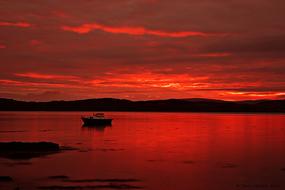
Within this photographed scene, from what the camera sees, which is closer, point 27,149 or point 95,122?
point 27,149

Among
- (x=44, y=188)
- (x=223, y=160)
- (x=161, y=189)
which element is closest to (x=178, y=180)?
(x=161, y=189)

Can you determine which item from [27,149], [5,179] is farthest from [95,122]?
[5,179]

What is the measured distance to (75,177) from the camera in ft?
93.0

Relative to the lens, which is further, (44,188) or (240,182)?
(240,182)

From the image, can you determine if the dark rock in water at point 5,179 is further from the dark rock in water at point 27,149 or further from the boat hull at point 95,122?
the boat hull at point 95,122

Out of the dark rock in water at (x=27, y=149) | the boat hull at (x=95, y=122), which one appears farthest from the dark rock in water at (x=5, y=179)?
the boat hull at (x=95, y=122)

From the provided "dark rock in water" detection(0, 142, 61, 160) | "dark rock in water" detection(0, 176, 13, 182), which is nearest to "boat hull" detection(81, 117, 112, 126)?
"dark rock in water" detection(0, 142, 61, 160)

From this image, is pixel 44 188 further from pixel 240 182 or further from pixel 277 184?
pixel 277 184

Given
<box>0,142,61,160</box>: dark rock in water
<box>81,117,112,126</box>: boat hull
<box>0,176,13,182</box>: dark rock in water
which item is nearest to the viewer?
<box>0,176,13,182</box>: dark rock in water

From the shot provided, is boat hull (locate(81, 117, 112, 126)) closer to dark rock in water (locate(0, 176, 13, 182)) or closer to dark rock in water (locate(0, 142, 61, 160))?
dark rock in water (locate(0, 142, 61, 160))

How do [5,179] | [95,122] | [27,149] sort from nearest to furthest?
[5,179], [27,149], [95,122]

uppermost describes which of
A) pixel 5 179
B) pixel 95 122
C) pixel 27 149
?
pixel 95 122

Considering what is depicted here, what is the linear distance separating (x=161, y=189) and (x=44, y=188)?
7261mm

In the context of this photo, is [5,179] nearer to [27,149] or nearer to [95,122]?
[27,149]
